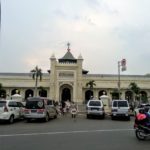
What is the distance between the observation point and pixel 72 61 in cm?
9312

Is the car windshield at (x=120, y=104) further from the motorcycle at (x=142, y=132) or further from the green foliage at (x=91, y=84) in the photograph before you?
the green foliage at (x=91, y=84)

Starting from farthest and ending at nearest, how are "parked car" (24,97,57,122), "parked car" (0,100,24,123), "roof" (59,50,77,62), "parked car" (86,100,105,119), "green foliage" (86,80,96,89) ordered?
"roof" (59,50,77,62), "green foliage" (86,80,96,89), "parked car" (86,100,105,119), "parked car" (24,97,57,122), "parked car" (0,100,24,123)

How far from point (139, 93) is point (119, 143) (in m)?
76.3

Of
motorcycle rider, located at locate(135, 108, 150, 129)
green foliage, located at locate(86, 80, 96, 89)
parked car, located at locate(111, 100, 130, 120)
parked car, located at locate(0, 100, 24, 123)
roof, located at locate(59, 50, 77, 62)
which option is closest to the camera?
motorcycle rider, located at locate(135, 108, 150, 129)

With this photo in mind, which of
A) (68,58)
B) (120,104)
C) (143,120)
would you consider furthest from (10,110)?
(68,58)

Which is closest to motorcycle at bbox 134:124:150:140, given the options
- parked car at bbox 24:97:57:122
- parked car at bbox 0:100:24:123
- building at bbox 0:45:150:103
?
parked car at bbox 0:100:24:123

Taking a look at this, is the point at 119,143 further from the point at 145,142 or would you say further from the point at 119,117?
the point at 119,117

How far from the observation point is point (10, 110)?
24.1 m

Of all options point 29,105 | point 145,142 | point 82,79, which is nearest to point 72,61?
point 82,79

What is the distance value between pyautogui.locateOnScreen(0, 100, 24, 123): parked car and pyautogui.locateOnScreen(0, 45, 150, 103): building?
57564 mm

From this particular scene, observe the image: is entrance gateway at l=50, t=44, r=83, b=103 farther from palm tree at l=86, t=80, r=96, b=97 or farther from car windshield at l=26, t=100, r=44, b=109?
car windshield at l=26, t=100, r=44, b=109

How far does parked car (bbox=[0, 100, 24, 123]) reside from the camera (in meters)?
23.3

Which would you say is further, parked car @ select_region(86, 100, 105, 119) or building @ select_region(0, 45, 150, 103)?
building @ select_region(0, 45, 150, 103)

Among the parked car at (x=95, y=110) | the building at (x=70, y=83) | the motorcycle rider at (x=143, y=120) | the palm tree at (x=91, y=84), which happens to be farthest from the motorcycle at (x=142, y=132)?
the palm tree at (x=91, y=84)
